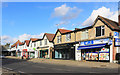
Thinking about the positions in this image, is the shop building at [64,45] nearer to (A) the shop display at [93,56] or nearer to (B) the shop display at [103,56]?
(A) the shop display at [93,56]

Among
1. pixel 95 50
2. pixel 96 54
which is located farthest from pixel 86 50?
pixel 96 54

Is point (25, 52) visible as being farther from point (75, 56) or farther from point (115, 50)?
point (115, 50)

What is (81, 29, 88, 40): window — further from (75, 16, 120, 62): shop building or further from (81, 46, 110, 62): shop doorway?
(81, 46, 110, 62): shop doorway

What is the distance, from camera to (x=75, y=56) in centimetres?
2936

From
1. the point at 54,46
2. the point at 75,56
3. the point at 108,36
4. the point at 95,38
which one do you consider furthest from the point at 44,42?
the point at 108,36

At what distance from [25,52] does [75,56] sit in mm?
29275

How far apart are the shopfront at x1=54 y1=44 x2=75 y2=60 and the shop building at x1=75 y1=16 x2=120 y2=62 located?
1541 millimetres

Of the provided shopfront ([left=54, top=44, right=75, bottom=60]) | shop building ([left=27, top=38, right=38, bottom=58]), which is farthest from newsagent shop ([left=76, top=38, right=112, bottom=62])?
shop building ([left=27, top=38, right=38, bottom=58])

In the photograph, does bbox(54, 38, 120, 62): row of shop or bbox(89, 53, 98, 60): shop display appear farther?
bbox(89, 53, 98, 60): shop display

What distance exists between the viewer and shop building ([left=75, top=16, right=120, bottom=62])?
22.6 m

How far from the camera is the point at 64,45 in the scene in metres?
32.1

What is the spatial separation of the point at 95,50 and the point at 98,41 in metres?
1.76

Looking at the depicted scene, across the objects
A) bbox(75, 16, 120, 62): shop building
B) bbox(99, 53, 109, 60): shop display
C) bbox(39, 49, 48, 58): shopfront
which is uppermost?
bbox(75, 16, 120, 62): shop building

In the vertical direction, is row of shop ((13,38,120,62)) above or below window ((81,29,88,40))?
below
